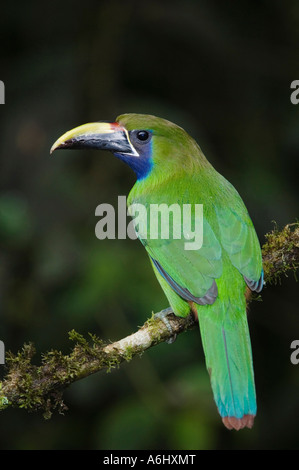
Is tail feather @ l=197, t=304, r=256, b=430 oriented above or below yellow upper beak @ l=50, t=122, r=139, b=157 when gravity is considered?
below

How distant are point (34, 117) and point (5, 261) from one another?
1013 mm

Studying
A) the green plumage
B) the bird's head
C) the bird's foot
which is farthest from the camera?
the bird's head

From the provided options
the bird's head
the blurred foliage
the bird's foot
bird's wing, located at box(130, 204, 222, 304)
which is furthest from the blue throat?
the bird's foot

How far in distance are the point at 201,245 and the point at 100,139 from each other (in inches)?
35.5

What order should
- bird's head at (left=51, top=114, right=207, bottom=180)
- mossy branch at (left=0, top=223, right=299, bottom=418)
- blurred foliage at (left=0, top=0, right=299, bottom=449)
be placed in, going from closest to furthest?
mossy branch at (left=0, top=223, right=299, bottom=418) < bird's head at (left=51, top=114, right=207, bottom=180) < blurred foliage at (left=0, top=0, right=299, bottom=449)

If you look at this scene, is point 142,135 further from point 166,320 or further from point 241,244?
point 166,320

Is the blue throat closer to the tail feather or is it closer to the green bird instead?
the green bird

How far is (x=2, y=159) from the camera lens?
4914mm

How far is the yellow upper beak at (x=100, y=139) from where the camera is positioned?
397 centimetres

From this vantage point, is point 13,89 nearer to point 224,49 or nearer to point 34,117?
point 34,117

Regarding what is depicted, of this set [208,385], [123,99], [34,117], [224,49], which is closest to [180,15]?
[224,49]

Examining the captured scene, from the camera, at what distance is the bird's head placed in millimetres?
3936

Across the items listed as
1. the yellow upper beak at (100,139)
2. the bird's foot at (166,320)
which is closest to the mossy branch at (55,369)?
the bird's foot at (166,320)

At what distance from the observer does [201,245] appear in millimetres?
3477
